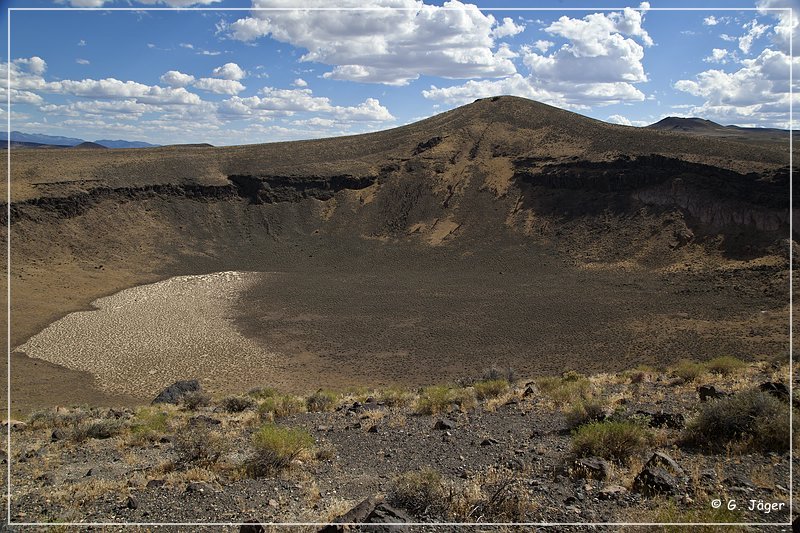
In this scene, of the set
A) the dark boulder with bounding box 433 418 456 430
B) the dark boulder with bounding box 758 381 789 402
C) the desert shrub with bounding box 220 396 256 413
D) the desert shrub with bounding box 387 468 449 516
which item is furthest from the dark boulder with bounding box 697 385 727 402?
the desert shrub with bounding box 220 396 256 413

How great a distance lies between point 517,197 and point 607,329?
1088 inches

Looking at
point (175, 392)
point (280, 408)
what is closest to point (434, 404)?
point (280, 408)

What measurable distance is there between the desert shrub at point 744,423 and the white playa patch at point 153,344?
59.8ft

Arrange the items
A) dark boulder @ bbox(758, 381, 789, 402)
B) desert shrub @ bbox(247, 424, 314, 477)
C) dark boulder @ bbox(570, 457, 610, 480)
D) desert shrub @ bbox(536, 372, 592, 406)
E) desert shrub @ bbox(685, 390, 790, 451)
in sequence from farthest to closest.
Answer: desert shrub @ bbox(536, 372, 592, 406), dark boulder @ bbox(758, 381, 789, 402), desert shrub @ bbox(247, 424, 314, 477), desert shrub @ bbox(685, 390, 790, 451), dark boulder @ bbox(570, 457, 610, 480)

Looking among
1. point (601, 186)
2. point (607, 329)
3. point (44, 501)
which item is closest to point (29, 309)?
point (44, 501)

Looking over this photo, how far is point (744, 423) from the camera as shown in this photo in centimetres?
846

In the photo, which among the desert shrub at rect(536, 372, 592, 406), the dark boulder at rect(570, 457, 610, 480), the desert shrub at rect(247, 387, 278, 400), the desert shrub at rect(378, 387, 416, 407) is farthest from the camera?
the desert shrub at rect(247, 387, 278, 400)

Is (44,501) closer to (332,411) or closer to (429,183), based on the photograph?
(332,411)

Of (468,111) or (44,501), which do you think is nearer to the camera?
(44,501)

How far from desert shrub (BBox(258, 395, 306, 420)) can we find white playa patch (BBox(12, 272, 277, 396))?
8594 millimetres

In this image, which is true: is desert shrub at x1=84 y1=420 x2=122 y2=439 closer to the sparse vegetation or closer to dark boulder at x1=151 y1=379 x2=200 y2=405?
→ the sparse vegetation

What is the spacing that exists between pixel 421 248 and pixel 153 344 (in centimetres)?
2568

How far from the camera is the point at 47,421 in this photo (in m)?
14.5

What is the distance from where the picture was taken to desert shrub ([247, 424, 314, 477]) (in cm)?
859
